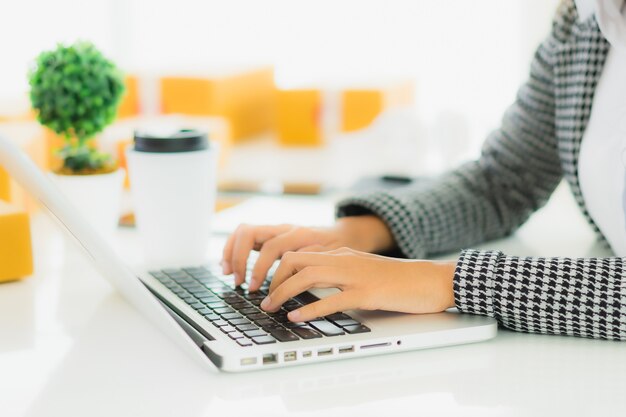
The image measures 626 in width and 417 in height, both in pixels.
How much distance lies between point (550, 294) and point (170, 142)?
481 millimetres

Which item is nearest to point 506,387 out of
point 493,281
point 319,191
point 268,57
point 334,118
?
point 493,281

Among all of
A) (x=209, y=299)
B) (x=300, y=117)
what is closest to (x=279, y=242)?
(x=209, y=299)

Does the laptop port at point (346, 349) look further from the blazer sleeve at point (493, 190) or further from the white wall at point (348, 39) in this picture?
the white wall at point (348, 39)

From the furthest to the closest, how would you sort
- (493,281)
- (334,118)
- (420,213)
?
(334,118) → (420,213) → (493,281)

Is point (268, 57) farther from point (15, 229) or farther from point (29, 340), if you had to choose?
point (29, 340)

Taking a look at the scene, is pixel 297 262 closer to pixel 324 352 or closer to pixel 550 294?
pixel 324 352

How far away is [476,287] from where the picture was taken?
820 mm

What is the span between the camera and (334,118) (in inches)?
75.1

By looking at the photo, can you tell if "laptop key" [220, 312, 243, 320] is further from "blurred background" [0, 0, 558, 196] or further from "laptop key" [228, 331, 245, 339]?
"blurred background" [0, 0, 558, 196]

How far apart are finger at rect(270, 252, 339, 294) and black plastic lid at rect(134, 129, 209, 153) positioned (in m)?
0.27

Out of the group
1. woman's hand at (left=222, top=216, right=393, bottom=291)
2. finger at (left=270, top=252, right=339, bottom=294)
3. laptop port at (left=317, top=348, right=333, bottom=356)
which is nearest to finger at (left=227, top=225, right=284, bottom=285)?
woman's hand at (left=222, top=216, right=393, bottom=291)

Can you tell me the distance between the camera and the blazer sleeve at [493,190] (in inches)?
44.3

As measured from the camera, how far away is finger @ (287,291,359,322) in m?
0.79

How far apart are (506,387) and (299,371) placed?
0.17 metres
